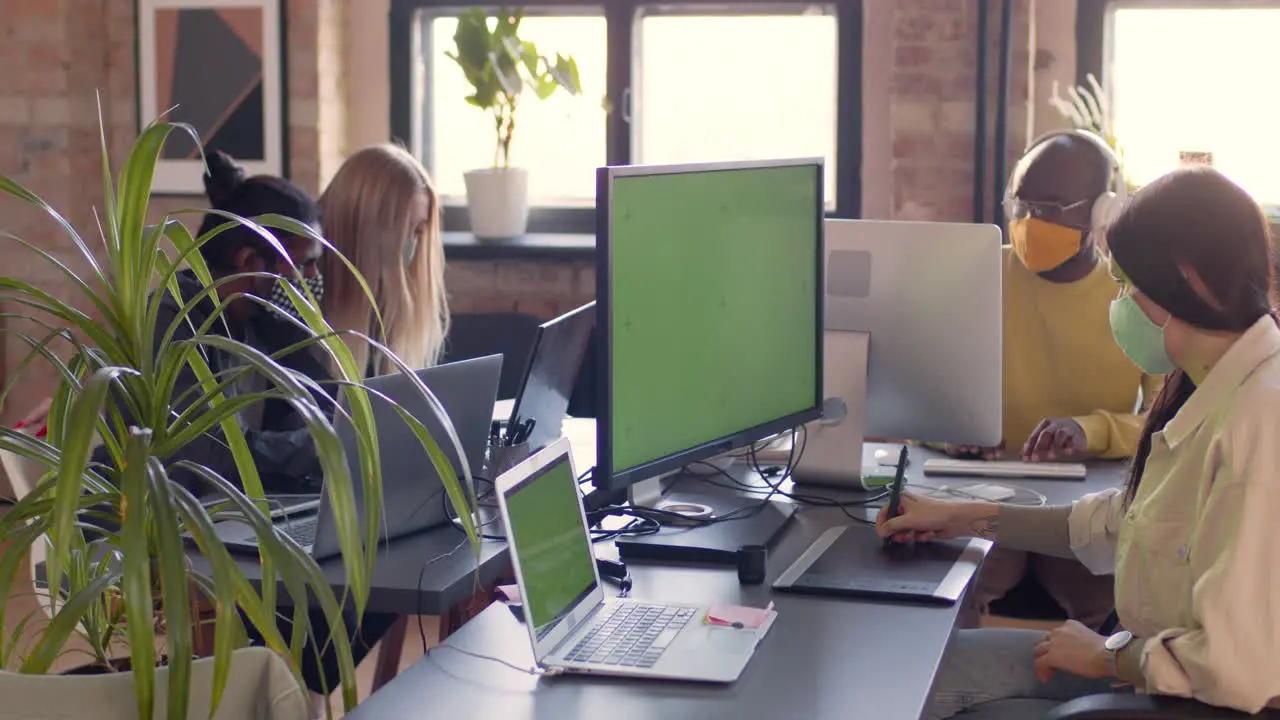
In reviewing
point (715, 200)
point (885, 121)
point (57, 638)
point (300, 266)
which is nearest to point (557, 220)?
point (885, 121)

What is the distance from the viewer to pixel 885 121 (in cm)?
432

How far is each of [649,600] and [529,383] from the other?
0.63 m

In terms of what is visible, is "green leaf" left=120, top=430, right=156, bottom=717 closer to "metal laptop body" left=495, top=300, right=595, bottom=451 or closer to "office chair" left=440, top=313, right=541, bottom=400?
"metal laptop body" left=495, top=300, right=595, bottom=451

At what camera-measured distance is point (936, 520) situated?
2064 millimetres

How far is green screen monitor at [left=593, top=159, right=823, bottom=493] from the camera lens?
1817 mm

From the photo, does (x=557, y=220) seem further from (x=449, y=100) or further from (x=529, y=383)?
(x=529, y=383)

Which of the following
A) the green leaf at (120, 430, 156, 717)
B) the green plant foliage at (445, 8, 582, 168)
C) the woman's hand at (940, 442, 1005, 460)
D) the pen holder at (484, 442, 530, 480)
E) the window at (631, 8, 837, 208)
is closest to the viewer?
the green leaf at (120, 430, 156, 717)

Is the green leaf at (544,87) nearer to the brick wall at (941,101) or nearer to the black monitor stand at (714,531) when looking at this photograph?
the brick wall at (941,101)

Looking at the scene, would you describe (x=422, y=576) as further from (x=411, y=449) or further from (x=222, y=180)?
(x=222, y=180)

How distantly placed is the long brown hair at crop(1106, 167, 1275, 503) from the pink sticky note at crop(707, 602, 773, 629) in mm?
616

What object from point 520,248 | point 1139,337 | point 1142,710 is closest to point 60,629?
point 1142,710

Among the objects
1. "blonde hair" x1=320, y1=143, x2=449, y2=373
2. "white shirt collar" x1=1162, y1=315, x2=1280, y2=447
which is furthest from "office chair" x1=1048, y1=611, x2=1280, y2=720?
"blonde hair" x1=320, y1=143, x2=449, y2=373

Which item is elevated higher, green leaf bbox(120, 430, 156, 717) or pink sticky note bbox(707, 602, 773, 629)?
green leaf bbox(120, 430, 156, 717)

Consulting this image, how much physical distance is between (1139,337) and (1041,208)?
2.41 feet
